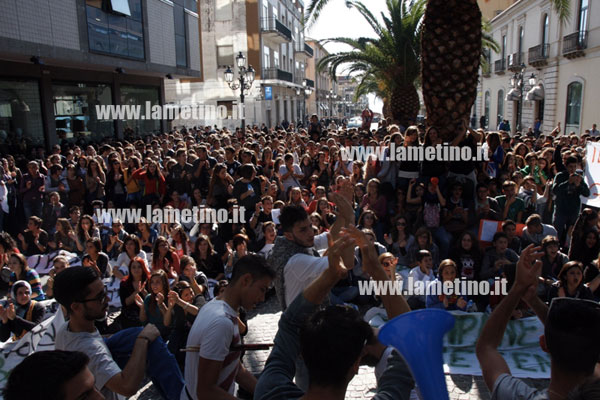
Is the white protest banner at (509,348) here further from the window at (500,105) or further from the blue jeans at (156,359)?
the window at (500,105)

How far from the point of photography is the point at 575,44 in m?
23.5

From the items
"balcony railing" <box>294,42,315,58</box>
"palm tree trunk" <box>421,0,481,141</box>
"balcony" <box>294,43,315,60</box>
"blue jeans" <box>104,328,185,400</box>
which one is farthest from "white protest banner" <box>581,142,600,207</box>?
"balcony railing" <box>294,42,315,58</box>

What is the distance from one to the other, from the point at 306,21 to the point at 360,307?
8.93 metres

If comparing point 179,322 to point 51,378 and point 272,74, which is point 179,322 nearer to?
point 51,378

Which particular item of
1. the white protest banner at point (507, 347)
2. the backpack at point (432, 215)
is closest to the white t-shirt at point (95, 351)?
the white protest banner at point (507, 347)

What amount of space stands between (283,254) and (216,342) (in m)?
0.89

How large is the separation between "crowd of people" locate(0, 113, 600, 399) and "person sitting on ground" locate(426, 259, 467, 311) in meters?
0.03

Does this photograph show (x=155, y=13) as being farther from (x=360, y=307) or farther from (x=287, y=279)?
(x=287, y=279)

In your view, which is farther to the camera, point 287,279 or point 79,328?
point 287,279

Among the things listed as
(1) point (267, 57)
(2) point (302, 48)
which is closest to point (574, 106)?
(1) point (267, 57)

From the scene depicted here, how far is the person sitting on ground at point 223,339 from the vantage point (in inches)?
93.0

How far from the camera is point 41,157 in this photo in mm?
12914

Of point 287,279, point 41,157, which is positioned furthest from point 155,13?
point 287,279

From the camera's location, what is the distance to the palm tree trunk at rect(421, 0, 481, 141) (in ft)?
24.9
